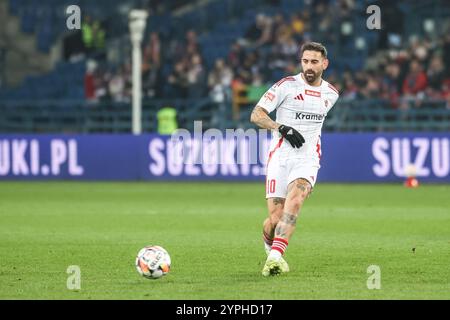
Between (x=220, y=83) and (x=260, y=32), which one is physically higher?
(x=260, y=32)

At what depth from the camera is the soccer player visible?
1101 centimetres

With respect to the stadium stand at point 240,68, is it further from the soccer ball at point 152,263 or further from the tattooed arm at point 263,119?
the soccer ball at point 152,263

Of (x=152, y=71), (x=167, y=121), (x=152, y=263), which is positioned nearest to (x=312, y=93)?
(x=152, y=263)

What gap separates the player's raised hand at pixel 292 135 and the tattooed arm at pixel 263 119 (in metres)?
0.08

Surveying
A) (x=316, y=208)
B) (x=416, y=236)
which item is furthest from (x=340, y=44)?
(x=416, y=236)

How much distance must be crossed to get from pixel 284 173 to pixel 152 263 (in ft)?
5.72

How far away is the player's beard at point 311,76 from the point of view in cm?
1111

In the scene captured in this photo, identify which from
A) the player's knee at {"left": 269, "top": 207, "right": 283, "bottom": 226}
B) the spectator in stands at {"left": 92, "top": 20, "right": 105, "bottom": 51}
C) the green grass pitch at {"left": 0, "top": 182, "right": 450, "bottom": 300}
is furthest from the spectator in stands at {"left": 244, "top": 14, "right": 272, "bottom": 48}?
the player's knee at {"left": 269, "top": 207, "right": 283, "bottom": 226}

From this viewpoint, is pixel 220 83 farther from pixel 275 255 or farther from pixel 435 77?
pixel 275 255

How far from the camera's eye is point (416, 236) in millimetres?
14719

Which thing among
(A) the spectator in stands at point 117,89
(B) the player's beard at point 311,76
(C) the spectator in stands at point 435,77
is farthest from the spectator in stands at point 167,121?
(B) the player's beard at point 311,76

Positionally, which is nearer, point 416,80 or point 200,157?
point 200,157

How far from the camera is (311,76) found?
36.5 ft
